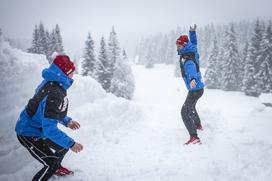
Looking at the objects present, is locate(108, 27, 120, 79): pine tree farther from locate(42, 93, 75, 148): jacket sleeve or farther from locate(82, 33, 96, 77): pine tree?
locate(42, 93, 75, 148): jacket sleeve

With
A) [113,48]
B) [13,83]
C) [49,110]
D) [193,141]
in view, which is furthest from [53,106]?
[113,48]

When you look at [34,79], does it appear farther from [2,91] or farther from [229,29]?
[229,29]

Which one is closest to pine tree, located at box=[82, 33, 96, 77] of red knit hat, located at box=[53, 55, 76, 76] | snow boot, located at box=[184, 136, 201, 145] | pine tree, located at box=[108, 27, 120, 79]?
pine tree, located at box=[108, 27, 120, 79]

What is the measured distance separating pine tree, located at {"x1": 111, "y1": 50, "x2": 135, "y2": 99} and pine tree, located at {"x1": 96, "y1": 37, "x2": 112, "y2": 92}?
218 cm

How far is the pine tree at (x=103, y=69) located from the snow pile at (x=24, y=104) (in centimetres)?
2813

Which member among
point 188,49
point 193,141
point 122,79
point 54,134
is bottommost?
point 122,79

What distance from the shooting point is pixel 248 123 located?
760 cm

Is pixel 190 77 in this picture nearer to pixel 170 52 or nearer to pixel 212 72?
pixel 212 72

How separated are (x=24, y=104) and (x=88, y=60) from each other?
33.4 m

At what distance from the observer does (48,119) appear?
333cm

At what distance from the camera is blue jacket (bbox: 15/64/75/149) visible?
3.35 meters

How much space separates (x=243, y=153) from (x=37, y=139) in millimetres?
4585

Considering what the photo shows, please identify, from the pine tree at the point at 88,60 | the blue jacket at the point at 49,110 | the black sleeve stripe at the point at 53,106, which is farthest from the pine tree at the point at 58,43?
the black sleeve stripe at the point at 53,106

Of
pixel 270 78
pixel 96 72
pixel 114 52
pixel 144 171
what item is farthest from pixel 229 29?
pixel 144 171
